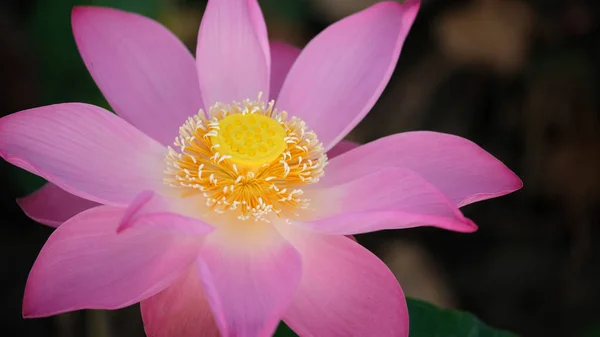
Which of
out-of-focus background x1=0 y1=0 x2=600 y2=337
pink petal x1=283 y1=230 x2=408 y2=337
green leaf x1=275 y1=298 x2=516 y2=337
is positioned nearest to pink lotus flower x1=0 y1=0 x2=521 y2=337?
pink petal x1=283 y1=230 x2=408 y2=337

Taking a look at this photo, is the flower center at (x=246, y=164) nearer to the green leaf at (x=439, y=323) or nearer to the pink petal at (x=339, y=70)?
the pink petal at (x=339, y=70)

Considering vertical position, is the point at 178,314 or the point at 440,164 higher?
the point at 440,164

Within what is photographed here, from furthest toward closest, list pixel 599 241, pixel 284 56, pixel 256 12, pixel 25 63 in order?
1. pixel 599 241
2. pixel 25 63
3. pixel 284 56
4. pixel 256 12

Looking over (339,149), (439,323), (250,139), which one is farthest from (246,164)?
(439,323)

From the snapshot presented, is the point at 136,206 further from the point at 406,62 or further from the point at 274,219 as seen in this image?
the point at 406,62

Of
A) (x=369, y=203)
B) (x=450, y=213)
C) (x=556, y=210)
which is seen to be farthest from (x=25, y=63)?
(x=556, y=210)

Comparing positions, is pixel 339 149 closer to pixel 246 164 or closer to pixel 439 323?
pixel 246 164

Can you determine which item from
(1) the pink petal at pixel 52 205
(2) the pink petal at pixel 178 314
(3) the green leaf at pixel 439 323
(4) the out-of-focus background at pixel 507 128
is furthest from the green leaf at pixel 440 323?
(4) the out-of-focus background at pixel 507 128
